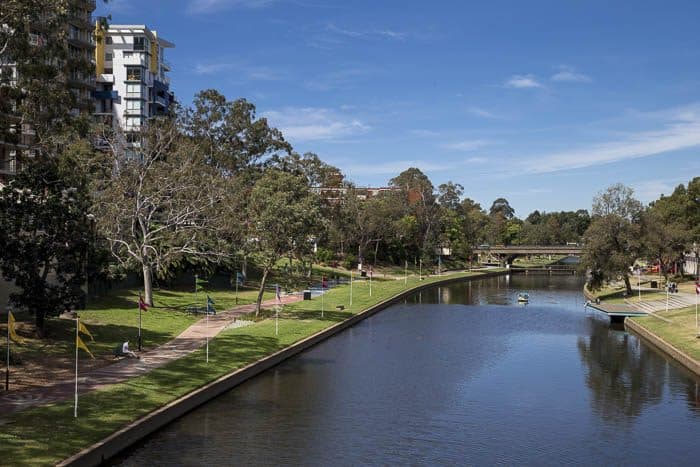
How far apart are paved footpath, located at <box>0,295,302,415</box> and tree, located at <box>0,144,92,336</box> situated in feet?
20.5

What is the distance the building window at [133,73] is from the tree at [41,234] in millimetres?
72309

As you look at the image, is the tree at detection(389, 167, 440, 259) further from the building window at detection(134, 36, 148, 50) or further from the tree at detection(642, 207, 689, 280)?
the building window at detection(134, 36, 148, 50)

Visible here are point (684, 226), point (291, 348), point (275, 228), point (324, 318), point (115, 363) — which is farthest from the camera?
point (684, 226)

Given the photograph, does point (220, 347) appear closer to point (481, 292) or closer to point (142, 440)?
point (142, 440)

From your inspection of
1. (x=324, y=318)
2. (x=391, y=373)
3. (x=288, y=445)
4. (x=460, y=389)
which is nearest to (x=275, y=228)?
(x=324, y=318)

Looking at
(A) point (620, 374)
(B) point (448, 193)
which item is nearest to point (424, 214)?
(B) point (448, 193)

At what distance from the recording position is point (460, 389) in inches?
1422

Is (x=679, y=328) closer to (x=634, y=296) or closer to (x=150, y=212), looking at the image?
(x=634, y=296)

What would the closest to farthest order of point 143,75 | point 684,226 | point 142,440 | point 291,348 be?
point 142,440, point 291,348, point 684,226, point 143,75

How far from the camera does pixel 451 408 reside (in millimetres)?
32156

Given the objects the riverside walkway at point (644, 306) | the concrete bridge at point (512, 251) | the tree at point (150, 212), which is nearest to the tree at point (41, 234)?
the tree at point (150, 212)

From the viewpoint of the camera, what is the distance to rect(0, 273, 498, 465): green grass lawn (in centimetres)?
2158

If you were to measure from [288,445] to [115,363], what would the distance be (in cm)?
1287

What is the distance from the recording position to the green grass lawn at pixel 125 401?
2158 cm
